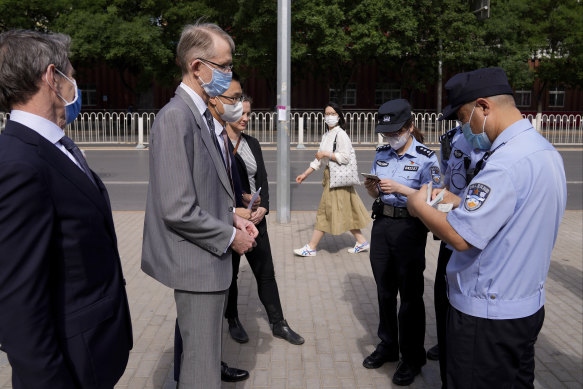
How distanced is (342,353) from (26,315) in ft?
9.30

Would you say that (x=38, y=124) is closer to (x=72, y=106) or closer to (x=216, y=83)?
(x=72, y=106)

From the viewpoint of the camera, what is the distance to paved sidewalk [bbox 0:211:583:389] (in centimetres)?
384

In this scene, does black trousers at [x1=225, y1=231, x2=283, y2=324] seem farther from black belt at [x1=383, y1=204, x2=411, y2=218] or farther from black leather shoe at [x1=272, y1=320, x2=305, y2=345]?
black belt at [x1=383, y1=204, x2=411, y2=218]

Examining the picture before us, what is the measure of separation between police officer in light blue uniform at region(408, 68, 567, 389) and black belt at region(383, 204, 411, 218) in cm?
131

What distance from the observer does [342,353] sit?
4219 mm

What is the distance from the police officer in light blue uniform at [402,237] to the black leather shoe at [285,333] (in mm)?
622

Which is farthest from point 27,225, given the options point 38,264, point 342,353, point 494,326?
point 342,353

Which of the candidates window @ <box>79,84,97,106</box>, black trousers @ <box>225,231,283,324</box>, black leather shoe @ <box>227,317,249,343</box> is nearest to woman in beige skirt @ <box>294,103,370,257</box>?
black trousers @ <box>225,231,283,324</box>

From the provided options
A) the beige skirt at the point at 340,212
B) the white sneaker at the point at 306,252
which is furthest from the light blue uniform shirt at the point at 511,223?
the white sneaker at the point at 306,252

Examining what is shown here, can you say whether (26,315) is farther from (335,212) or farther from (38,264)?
(335,212)

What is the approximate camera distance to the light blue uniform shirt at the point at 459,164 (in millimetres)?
3654

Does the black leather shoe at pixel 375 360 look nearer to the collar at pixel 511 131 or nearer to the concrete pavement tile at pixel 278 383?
the concrete pavement tile at pixel 278 383

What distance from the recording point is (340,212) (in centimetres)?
658

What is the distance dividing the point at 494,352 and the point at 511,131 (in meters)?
0.95
